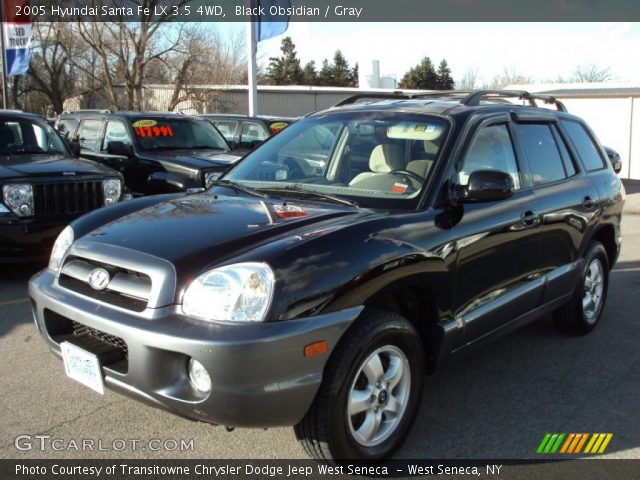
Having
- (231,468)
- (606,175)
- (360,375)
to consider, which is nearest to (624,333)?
(606,175)

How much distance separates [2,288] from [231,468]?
4245mm

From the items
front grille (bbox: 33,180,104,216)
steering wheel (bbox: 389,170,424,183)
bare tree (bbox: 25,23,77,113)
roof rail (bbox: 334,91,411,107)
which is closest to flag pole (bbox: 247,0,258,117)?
front grille (bbox: 33,180,104,216)

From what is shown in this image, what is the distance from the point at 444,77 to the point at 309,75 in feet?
50.6

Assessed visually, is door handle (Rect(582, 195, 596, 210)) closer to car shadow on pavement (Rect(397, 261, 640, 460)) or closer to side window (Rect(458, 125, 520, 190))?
side window (Rect(458, 125, 520, 190))

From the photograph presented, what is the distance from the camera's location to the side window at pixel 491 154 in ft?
12.7

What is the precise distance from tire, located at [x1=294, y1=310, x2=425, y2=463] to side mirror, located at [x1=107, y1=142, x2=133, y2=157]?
708 cm

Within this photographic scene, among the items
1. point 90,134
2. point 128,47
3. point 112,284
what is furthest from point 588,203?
point 128,47

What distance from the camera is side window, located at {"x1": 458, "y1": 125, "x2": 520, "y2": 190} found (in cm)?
387

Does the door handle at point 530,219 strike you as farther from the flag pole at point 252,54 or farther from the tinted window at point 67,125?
the flag pole at point 252,54

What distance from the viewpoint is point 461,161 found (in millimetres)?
3740

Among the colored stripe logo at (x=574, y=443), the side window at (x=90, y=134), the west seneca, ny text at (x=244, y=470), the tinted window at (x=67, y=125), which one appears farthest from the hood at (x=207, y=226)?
the tinted window at (x=67, y=125)

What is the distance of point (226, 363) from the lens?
Result: 8.22 feet

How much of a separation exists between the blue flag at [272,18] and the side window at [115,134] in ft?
23.1

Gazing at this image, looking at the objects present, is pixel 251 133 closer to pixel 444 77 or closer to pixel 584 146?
pixel 584 146
